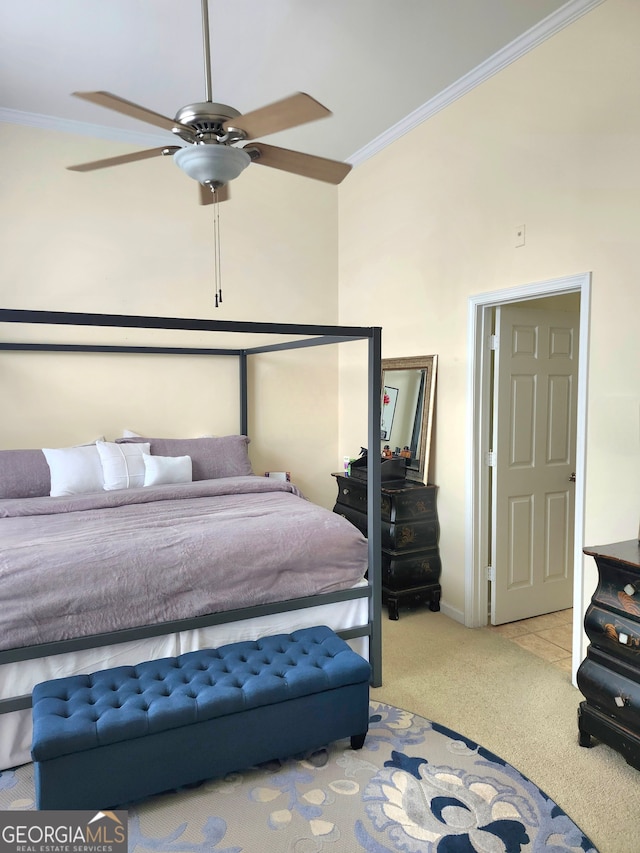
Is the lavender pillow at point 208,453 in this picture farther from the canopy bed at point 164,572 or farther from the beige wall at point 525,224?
the beige wall at point 525,224

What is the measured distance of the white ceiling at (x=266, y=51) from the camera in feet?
9.11

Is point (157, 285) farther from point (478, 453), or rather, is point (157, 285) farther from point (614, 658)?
point (614, 658)

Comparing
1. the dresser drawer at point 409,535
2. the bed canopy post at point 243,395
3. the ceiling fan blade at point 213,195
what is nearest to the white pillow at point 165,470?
the bed canopy post at point 243,395

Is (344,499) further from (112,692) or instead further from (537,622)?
(112,692)

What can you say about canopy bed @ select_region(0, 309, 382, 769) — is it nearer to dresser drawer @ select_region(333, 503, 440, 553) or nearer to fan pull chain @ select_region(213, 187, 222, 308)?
dresser drawer @ select_region(333, 503, 440, 553)

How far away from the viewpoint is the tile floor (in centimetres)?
323

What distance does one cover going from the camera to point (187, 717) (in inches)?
77.7

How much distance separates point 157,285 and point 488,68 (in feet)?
8.17

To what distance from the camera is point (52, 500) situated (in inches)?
129

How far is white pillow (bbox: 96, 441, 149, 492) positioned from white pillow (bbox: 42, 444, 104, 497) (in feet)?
0.14

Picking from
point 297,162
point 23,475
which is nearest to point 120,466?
point 23,475

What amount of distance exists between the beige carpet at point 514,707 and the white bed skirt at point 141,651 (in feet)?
1.35

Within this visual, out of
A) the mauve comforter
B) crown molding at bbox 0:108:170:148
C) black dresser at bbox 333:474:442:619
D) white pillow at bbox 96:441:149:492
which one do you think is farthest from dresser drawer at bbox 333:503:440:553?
crown molding at bbox 0:108:170:148

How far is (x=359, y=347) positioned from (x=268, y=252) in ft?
3.31
